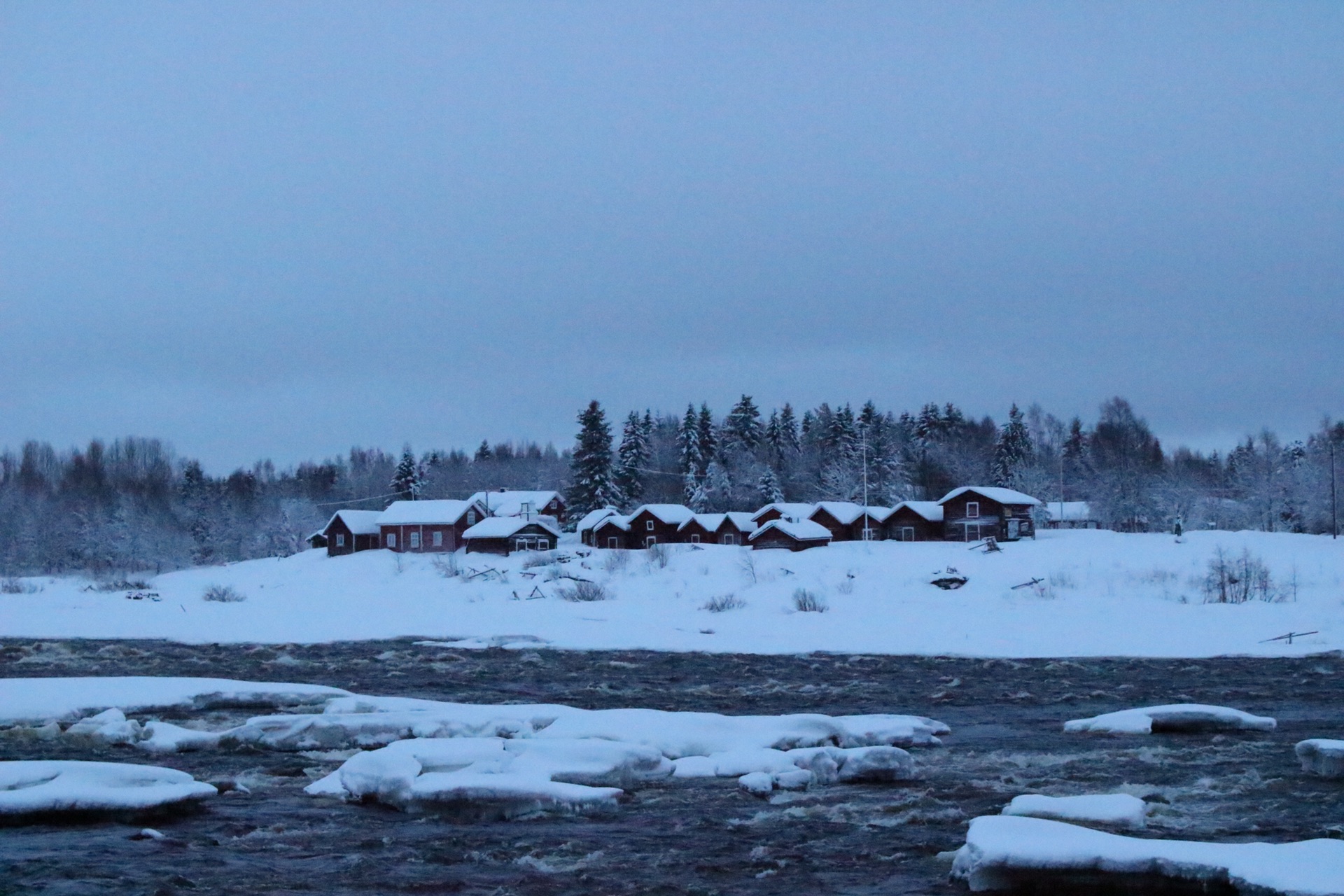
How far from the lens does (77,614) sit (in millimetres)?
36188

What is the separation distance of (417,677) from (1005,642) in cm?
1441

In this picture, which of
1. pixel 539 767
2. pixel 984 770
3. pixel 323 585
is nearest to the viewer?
pixel 539 767

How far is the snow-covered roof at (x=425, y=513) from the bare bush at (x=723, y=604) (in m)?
41.9

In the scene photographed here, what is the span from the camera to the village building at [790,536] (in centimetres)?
6669

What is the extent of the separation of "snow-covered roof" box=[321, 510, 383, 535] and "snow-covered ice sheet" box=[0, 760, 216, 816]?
68.7 meters

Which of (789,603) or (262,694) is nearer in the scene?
(262,694)

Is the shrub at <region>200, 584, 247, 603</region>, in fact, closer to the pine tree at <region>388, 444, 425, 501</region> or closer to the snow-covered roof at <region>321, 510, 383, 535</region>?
the snow-covered roof at <region>321, 510, 383, 535</region>

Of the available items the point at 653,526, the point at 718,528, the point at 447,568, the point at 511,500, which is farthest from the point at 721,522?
the point at 447,568

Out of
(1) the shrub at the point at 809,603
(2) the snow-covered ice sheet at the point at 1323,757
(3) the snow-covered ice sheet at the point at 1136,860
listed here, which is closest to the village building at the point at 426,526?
(1) the shrub at the point at 809,603

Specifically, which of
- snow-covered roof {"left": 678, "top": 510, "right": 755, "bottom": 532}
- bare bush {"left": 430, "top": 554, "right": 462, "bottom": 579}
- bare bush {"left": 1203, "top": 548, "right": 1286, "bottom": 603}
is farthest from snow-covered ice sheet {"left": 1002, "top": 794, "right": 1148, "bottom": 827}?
snow-covered roof {"left": 678, "top": 510, "right": 755, "bottom": 532}

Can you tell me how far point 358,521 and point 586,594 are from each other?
4160cm

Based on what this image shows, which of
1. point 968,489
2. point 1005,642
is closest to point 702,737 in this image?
point 1005,642

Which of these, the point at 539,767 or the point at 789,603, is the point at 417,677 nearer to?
the point at 539,767

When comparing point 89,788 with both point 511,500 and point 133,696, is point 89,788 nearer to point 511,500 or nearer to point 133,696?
point 133,696
